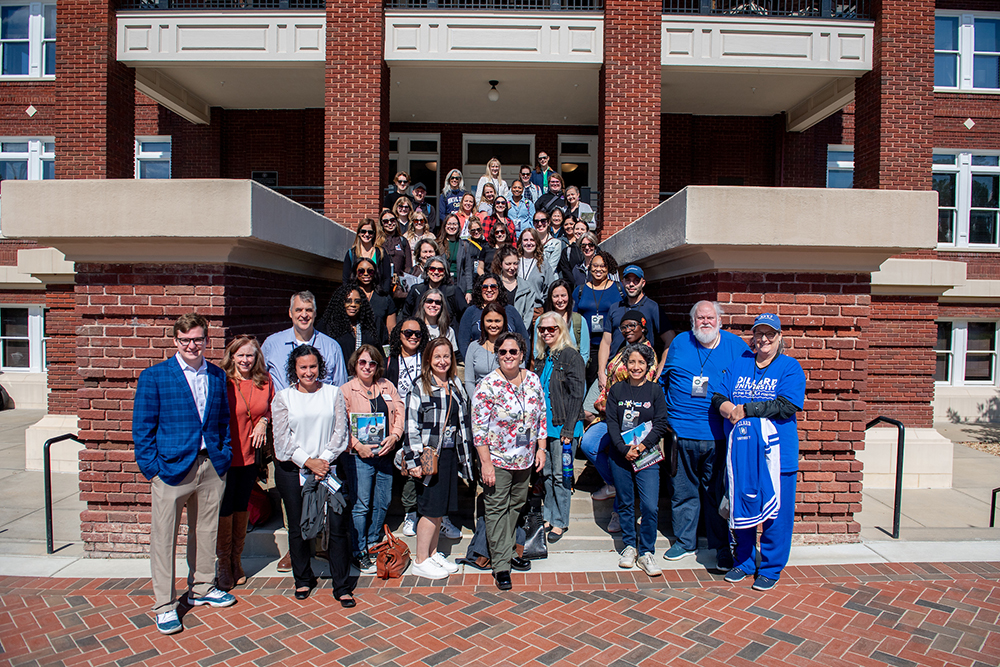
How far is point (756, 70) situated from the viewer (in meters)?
11.7

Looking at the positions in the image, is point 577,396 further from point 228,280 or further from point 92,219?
point 92,219

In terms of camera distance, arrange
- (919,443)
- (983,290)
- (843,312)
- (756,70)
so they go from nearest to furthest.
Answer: (843,312), (919,443), (756,70), (983,290)

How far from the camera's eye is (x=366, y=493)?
4.50 m

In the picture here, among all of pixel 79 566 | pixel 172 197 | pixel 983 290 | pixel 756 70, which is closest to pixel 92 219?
pixel 172 197

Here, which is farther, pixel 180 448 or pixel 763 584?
pixel 763 584

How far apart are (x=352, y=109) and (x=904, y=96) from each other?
10.3m

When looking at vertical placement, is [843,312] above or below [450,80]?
below

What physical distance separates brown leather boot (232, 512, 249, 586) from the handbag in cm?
93

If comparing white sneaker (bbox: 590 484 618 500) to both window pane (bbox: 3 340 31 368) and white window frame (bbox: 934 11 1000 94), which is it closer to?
white window frame (bbox: 934 11 1000 94)

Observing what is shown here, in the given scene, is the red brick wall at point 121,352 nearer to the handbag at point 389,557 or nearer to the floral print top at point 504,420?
the handbag at point 389,557

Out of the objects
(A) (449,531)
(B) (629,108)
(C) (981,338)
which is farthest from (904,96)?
(A) (449,531)

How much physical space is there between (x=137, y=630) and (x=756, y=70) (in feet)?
42.5

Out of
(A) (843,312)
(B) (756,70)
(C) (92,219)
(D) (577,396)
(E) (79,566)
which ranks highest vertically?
(B) (756,70)

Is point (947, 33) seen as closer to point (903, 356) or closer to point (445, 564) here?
point (903, 356)
